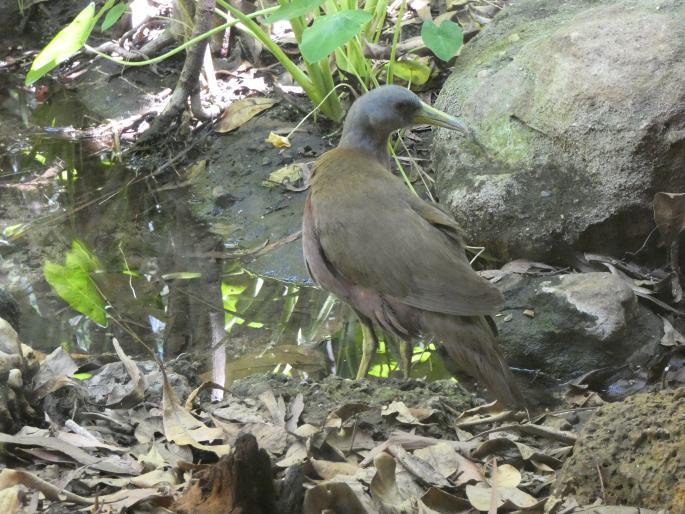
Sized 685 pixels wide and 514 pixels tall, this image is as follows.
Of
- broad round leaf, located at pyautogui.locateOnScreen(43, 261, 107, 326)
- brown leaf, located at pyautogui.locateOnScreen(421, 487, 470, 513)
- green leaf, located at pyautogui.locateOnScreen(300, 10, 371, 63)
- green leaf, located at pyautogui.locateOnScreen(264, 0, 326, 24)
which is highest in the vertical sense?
green leaf, located at pyautogui.locateOnScreen(264, 0, 326, 24)

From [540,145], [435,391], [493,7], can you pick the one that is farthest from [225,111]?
[435,391]

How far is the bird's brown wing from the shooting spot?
4.17 m

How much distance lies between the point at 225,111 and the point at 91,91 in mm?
1546

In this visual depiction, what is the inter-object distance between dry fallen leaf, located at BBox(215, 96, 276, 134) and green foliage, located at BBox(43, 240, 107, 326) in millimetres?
1587

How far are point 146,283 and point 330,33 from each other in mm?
1794

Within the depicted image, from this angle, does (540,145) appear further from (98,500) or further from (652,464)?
(98,500)

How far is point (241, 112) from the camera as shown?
7492 millimetres

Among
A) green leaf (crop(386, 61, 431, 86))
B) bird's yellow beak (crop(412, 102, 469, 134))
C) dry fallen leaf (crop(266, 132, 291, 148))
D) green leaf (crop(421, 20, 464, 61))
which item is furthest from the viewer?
dry fallen leaf (crop(266, 132, 291, 148))

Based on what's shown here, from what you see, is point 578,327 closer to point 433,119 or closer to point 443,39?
point 433,119

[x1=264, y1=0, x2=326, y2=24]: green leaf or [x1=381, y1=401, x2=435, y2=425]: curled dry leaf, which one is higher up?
[x1=264, y1=0, x2=326, y2=24]: green leaf

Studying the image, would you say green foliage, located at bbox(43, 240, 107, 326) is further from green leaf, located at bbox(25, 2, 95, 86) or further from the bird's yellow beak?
the bird's yellow beak

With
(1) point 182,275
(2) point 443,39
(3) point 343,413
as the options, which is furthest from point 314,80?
(3) point 343,413

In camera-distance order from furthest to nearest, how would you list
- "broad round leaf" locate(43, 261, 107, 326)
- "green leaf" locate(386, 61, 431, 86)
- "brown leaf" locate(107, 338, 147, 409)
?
"green leaf" locate(386, 61, 431, 86), "broad round leaf" locate(43, 261, 107, 326), "brown leaf" locate(107, 338, 147, 409)

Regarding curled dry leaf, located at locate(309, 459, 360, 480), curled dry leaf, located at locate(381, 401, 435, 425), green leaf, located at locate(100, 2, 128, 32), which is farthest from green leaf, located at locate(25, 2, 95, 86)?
curled dry leaf, located at locate(309, 459, 360, 480)
